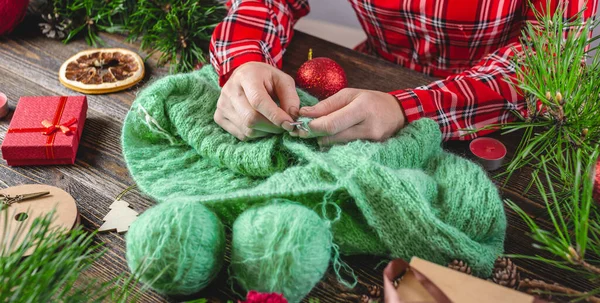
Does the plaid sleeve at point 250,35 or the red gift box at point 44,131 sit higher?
the plaid sleeve at point 250,35

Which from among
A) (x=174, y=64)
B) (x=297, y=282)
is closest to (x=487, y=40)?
(x=174, y=64)

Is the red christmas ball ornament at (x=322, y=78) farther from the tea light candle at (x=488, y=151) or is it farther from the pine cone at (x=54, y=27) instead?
the pine cone at (x=54, y=27)

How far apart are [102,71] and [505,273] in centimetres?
82

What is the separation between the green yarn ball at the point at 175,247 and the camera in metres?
0.58

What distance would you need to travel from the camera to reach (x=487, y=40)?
112 cm

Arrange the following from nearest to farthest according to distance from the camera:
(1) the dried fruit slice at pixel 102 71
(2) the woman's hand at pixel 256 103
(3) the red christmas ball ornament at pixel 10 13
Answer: (2) the woman's hand at pixel 256 103
(1) the dried fruit slice at pixel 102 71
(3) the red christmas ball ornament at pixel 10 13

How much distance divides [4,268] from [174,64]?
666mm

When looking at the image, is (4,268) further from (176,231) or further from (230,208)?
(230,208)

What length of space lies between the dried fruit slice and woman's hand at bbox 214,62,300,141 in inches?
10.5

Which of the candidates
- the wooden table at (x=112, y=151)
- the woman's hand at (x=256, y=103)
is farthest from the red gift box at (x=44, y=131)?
the woman's hand at (x=256, y=103)

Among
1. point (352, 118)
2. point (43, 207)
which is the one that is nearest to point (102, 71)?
point (43, 207)

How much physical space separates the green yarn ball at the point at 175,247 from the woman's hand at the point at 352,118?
23cm

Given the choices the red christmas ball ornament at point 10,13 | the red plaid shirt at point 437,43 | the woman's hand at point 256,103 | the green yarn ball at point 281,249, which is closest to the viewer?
the green yarn ball at point 281,249

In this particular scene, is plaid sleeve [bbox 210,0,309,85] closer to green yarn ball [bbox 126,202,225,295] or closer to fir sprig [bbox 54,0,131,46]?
fir sprig [bbox 54,0,131,46]
